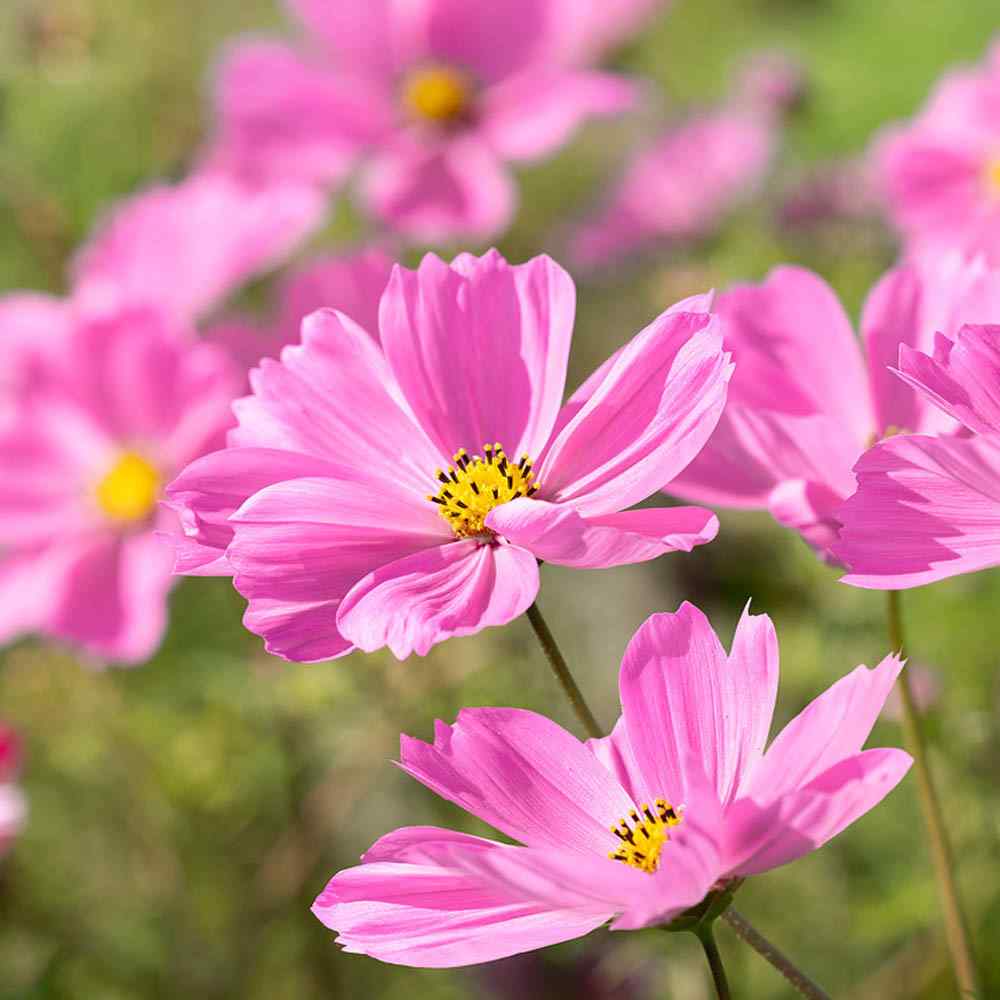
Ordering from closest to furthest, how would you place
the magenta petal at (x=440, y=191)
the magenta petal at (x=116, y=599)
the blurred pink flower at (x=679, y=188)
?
the magenta petal at (x=116, y=599) < the magenta petal at (x=440, y=191) < the blurred pink flower at (x=679, y=188)

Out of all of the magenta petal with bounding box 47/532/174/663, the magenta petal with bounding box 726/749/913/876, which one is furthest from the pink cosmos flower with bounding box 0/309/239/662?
the magenta petal with bounding box 726/749/913/876

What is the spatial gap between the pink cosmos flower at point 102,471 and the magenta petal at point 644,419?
1.02 feet

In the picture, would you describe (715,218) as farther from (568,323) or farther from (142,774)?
(568,323)

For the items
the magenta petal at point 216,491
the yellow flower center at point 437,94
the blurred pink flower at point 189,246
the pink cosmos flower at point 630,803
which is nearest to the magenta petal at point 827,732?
the pink cosmos flower at point 630,803

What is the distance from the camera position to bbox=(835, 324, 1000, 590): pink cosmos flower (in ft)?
0.88

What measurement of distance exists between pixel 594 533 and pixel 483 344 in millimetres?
80

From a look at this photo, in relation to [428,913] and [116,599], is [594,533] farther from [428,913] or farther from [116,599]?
[116,599]

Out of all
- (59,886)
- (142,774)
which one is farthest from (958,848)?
(59,886)

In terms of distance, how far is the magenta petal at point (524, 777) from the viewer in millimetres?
273

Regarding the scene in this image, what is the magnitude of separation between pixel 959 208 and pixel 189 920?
1.65 ft

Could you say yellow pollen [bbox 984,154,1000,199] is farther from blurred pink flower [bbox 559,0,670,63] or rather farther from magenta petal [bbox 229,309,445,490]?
magenta petal [bbox 229,309,445,490]

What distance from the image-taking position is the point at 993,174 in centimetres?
74

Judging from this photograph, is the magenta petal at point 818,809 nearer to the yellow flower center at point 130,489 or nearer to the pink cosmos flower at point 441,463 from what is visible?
the pink cosmos flower at point 441,463

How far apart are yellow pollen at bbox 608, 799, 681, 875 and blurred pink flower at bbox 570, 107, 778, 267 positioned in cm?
79
